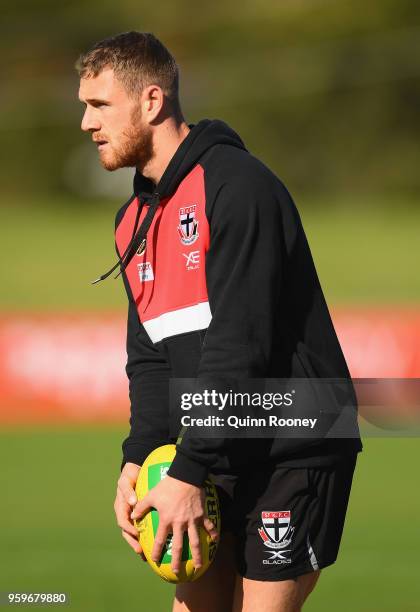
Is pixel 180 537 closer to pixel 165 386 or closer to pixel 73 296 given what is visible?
pixel 165 386

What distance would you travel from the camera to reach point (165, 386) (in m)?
4.31

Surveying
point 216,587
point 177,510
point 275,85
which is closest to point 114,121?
point 177,510

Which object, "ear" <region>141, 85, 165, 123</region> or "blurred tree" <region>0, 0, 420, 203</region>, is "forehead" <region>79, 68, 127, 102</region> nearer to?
"ear" <region>141, 85, 165, 123</region>

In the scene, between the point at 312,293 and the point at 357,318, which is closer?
the point at 312,293

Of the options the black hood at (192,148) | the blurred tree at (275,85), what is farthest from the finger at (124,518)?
the blurred tree at (275,85)

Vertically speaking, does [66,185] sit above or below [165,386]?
above

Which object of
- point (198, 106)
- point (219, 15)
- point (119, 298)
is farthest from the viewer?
point (219, 15)

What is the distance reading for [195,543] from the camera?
12.4ft

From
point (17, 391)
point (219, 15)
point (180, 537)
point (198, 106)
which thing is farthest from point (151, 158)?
point (219, 15)

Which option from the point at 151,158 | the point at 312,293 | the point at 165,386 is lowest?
the point at 165,386

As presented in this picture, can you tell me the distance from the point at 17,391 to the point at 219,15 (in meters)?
32.3

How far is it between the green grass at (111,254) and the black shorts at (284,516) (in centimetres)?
1462

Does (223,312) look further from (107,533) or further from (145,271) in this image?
(107,533)

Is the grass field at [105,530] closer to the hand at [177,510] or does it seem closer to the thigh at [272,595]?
the thigh at [272,595]
